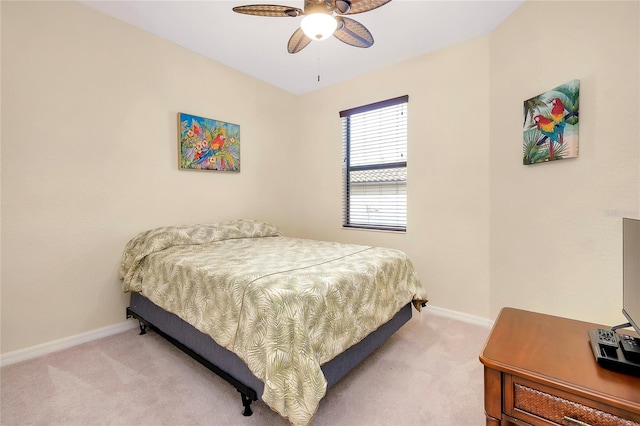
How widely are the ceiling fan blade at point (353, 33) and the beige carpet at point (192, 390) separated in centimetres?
242

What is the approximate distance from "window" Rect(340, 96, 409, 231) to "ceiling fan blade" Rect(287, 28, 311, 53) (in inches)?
54.7

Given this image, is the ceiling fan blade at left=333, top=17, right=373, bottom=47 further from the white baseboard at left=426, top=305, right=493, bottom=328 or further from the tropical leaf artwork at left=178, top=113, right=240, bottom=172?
the white baseboard at left=426, top=305, right=493, bottom=328

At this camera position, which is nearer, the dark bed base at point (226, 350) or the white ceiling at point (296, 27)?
the dark bed base at point (226, 350)

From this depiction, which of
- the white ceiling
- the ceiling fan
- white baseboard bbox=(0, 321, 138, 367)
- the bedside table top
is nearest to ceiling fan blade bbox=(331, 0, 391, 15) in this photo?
the ceiling fan

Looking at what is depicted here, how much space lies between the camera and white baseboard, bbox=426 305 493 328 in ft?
8.87

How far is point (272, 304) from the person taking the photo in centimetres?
138

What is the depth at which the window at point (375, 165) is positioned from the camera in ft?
10.9

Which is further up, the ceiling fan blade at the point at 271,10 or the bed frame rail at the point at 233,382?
the ceiling fan blade at the point at 271,10

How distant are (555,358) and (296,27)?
294cm

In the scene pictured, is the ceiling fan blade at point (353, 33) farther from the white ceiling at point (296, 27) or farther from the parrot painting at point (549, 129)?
the parrot painting at point (549, 129)

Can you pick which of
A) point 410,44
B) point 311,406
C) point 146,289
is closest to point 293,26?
point 410,44

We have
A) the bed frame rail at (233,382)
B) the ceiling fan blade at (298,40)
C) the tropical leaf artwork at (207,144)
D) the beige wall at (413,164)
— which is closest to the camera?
the bed frame rail at (233,382)

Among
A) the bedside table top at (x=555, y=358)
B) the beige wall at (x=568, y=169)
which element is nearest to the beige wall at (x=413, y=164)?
the beige wall at (x=568, y=169)

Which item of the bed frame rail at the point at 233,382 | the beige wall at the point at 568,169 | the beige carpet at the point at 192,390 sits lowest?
the beige carpet at the point at 192,390
